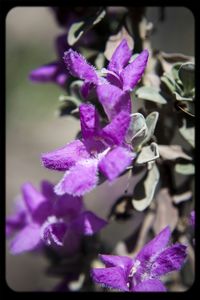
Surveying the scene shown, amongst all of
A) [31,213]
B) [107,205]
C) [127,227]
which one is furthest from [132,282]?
[107,205]

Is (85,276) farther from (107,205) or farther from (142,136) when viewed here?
(107,205)

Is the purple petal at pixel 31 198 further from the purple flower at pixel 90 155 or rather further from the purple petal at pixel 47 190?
the purple flower at pixel 90 155

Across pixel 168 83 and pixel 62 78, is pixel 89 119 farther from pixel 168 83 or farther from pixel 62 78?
pixel 62 78

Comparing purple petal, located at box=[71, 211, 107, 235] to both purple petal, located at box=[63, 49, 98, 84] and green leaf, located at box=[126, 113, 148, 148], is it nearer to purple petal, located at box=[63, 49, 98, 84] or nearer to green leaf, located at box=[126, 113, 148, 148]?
green leaf, located at box=[126, 113, 148, 148]

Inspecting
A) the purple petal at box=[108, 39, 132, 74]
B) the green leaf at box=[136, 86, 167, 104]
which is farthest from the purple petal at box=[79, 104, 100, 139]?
the green leaf at box=[136, 86, 167, 104]
